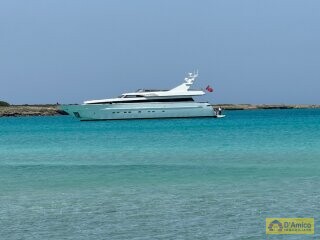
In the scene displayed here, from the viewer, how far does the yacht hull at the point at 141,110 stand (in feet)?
247

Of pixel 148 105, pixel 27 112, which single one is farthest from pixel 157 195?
pixel 27 112

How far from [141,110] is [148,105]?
91 cm

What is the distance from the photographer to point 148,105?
7544 cm

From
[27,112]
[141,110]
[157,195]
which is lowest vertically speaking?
[27,112]

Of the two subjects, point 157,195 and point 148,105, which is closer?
point 157,195

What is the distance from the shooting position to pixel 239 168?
24.6m

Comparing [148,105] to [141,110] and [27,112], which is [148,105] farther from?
[27,112]

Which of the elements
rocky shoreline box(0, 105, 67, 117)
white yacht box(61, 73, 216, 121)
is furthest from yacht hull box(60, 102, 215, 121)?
rocky shoreline box(0, 105, 67, 117)

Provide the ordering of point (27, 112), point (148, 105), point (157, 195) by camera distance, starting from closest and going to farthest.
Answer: point (157, 195) < point (148, 105) < point (27, 112)

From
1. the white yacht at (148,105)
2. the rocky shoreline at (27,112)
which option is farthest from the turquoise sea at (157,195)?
the rocky shoreline at (27,112)

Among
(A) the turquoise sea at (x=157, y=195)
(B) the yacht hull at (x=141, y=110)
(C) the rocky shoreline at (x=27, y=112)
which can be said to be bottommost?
(C) the rocky shoreline at (x=27, y=112)

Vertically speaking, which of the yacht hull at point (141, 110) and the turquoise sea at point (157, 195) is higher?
the turquoise sea at point (157, 195)

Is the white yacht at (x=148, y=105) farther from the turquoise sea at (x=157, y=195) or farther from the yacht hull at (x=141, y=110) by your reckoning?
the turquoise sea at (x=157, y=195)

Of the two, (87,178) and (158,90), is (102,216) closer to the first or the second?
(87,178)
